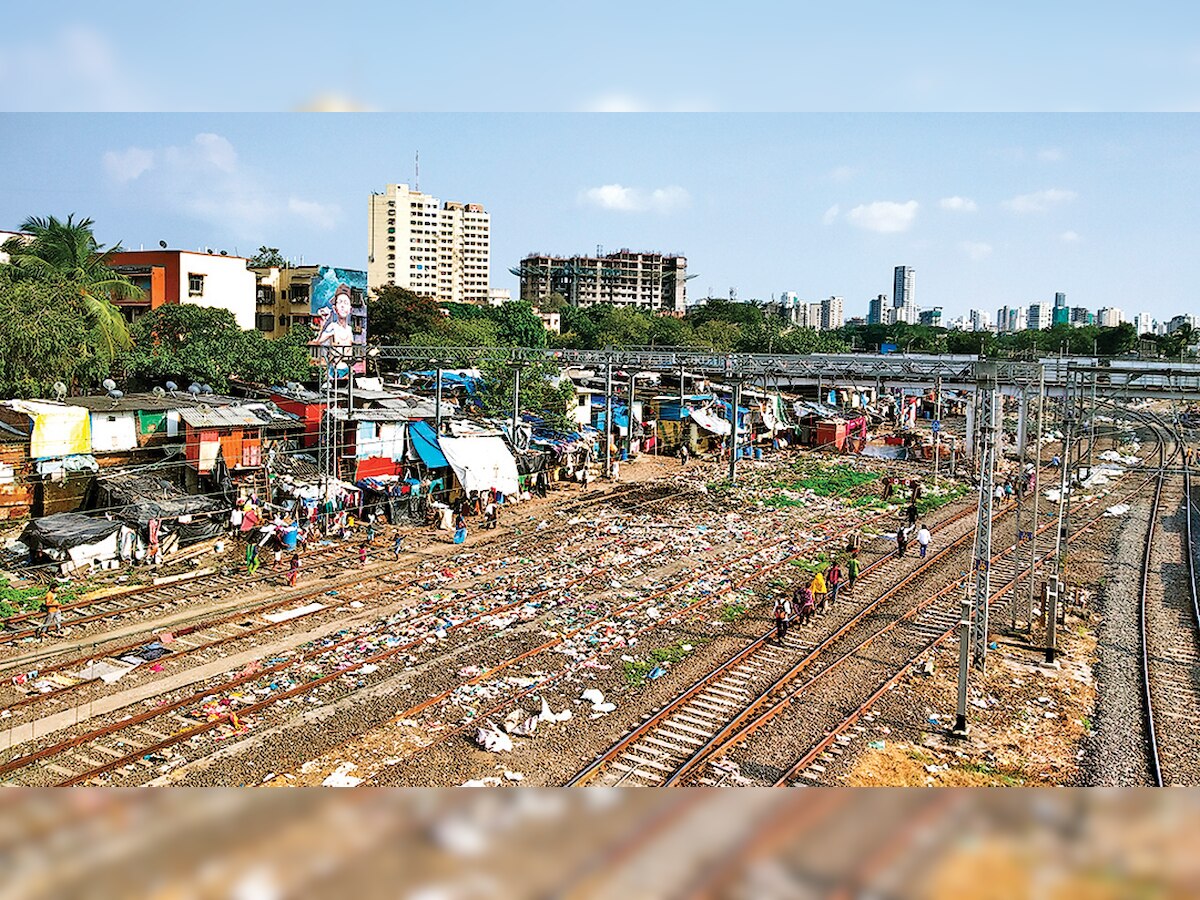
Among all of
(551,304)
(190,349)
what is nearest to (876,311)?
(551,304)

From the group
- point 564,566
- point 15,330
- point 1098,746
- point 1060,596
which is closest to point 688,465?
point 564,566

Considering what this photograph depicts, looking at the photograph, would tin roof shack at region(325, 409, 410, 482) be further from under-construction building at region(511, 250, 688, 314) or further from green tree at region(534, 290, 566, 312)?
under-construction building at region(511, 250, 688, 314)

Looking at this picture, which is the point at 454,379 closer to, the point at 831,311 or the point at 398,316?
the point at 398,316

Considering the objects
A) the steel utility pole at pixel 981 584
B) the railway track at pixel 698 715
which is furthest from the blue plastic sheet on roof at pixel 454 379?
the steel utility pole at pixel 981 584

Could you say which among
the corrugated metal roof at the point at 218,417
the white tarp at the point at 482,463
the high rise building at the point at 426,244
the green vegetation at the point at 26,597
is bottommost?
the green vegetation at the point at 26,597

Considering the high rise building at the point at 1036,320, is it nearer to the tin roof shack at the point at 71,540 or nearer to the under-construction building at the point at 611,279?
the tin roof shack at the point at 71,540

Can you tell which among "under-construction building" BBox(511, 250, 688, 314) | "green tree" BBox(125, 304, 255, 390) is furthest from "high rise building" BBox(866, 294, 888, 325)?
"green tree" BBox(125, 304, 255, 390)

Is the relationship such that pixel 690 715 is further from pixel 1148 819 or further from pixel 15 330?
pixel 15 330
